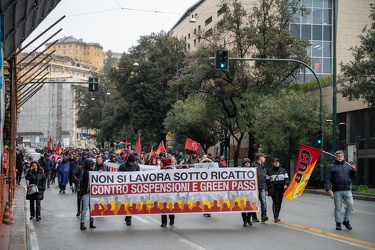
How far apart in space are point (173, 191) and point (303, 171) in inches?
141

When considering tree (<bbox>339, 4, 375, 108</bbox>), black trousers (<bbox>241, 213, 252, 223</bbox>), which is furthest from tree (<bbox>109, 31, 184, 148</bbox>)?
black trousers (<bbox>241, 213, 252, 223</bbox>)

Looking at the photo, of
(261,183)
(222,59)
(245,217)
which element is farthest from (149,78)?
(245,217)

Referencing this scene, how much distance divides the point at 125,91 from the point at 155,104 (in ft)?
11.7

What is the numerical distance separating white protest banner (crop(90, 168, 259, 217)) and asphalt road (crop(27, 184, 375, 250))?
0.43 meters

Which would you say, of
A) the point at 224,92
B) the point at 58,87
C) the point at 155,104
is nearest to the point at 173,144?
the point at 155,104

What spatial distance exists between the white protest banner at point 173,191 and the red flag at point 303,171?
1668mm

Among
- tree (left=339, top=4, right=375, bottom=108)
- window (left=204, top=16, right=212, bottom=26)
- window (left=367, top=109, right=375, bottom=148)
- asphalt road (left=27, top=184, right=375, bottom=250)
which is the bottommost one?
asphalt road (left=27, top=184, right=375, bottom=250)

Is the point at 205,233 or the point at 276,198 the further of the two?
the point at 276,198

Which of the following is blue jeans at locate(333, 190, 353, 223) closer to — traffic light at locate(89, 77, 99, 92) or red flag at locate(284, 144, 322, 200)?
red flag at locate(284, 144, 322, 200)

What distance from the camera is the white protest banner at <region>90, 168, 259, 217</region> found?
15.4m

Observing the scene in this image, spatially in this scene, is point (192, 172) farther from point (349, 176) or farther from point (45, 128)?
point (45, 128)

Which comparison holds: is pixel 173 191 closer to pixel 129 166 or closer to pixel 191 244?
pixel 129 166

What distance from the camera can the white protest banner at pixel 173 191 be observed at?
15445mm

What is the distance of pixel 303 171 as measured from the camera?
17203mm
